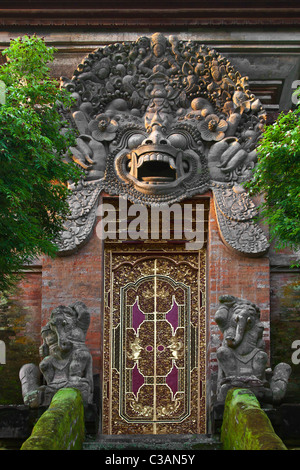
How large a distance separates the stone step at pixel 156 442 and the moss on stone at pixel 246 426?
1.08 ft

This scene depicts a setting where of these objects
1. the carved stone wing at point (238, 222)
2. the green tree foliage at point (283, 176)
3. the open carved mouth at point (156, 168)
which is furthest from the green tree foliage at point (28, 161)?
the carved stone wing at point (238, 222)

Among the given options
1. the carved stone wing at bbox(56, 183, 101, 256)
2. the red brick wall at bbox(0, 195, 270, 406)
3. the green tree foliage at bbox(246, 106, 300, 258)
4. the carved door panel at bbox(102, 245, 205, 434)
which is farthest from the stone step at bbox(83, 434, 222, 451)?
the carved stone wing at bbox(56, 183, 101, 256)

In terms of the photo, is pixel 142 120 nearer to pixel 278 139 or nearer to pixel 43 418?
pixel 278 139

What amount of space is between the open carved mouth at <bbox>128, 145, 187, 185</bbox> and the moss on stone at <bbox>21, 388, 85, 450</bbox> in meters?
4.66

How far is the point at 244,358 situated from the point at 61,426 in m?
3.66

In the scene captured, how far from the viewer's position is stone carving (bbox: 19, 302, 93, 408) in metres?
13.6

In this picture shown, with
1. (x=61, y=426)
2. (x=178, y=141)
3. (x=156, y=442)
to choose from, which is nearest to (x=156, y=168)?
(x=178, y=141)

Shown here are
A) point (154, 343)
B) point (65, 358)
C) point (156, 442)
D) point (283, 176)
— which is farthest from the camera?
point (154, 343)

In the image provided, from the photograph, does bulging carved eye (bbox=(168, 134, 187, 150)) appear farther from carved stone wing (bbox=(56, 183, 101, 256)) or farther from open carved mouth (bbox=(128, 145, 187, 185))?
carved stone wing (bbox=(56, 183, 101, 256))

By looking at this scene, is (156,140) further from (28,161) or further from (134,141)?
(28,161)

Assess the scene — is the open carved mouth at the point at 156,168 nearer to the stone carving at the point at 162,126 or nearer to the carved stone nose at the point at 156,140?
the stone carving at the point at 162,126

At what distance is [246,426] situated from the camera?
11.2m

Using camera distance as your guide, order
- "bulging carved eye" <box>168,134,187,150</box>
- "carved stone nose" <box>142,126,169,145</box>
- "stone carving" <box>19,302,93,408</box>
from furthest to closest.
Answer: "bulging carved eye" <box>168,134,187,150</box>
"carved stone nose" <box>142,126,169,145</box>
"stone carving" <box>19,302,93,408</box>
